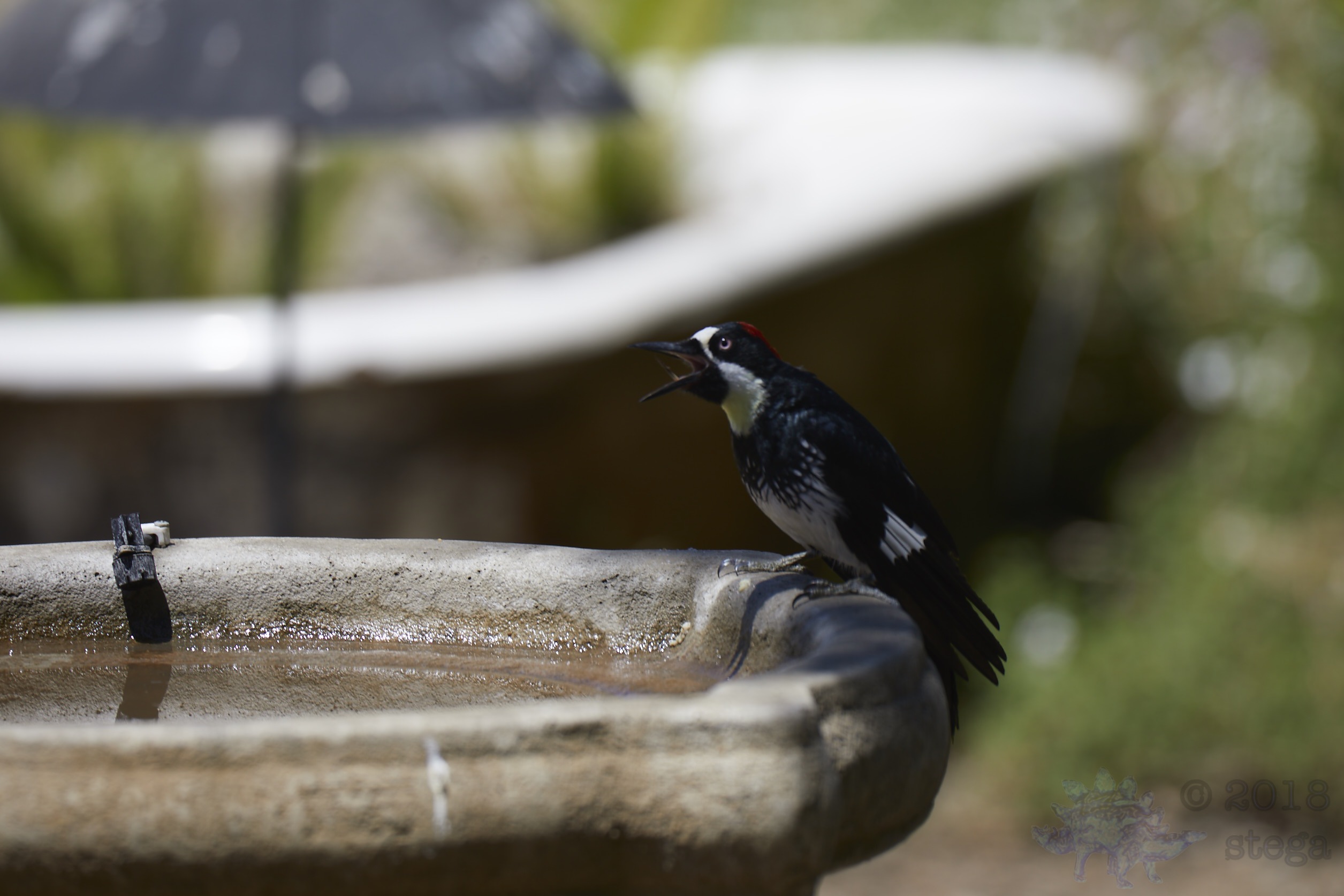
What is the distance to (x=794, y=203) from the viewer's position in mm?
4328

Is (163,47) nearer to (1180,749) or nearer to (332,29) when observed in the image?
(332,29)

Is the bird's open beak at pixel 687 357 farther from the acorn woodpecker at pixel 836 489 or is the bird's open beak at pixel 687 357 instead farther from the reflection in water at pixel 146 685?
the reflection in water at pixel 146 685

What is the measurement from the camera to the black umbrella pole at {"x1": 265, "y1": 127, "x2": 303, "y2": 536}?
3.20m

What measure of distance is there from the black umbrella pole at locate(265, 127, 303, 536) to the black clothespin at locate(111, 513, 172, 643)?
1539 mm

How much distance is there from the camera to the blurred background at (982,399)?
3.34 metres

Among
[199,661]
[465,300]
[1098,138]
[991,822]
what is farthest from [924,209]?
[199,661]

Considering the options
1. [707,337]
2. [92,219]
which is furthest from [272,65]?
[92,219]

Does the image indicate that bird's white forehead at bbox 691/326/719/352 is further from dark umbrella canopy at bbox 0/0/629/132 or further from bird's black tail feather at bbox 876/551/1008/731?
dark umbrella canopy at bbox 0/0/629/132

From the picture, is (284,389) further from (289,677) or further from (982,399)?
(982,399)

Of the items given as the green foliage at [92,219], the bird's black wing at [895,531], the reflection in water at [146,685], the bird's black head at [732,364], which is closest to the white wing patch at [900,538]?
the bird's black wing at [895,531]

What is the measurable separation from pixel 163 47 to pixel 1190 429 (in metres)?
3.52

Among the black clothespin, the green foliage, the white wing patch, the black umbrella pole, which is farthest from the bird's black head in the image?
the green foliage

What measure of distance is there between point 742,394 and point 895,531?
0.25 metres

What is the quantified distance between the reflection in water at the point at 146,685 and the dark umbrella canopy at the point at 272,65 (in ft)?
4.41
